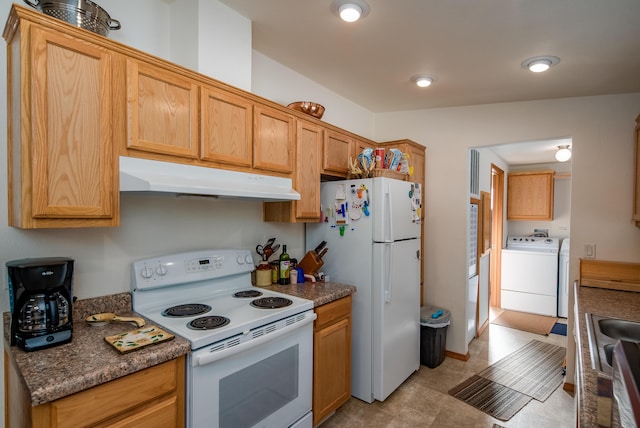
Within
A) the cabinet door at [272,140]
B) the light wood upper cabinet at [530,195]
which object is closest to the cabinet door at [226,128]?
the cabinet door at [272,140]

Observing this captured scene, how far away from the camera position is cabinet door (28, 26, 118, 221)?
122 cm

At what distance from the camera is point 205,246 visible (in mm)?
2113

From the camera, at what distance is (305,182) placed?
240cm

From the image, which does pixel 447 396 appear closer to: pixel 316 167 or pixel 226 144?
pixel 316 167

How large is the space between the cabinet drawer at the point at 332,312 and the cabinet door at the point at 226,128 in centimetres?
102

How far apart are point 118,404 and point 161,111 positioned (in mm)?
1225

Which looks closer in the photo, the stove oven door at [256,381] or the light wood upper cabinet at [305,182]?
the stove oven door at [256,381]

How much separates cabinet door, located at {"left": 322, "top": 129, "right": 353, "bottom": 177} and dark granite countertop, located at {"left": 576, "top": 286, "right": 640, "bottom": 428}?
5.88 ft

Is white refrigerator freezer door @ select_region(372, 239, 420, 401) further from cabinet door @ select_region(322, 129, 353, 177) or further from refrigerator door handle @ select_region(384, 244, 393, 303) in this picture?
cabinet door @ select_region(322, 129, 353, 177)

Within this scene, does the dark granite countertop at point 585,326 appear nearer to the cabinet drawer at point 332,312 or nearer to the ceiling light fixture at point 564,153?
the cabinet drawer at point 332,312

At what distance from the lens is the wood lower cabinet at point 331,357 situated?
2.09 metres

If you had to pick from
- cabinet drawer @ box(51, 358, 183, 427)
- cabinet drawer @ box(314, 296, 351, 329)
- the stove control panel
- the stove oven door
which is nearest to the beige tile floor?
the stove oven door

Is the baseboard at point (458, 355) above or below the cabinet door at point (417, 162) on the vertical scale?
below

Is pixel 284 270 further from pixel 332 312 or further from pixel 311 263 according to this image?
pixel 332 312
